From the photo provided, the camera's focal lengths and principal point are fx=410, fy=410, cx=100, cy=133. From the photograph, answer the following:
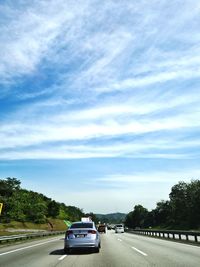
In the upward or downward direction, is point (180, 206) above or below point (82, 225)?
above

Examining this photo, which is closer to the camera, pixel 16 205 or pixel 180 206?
pixel 16 205

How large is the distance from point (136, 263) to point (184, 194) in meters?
132

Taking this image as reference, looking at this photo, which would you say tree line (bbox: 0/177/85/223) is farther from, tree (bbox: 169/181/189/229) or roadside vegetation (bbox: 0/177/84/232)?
tree (bbox: 169/181/189/229)

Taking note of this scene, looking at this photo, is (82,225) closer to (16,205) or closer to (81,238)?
(81,238)

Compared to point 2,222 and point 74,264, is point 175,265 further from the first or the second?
point 2,222

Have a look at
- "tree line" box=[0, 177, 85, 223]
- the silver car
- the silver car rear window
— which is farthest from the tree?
the silver car

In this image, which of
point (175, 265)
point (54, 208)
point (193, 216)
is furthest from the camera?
point (54, 208)

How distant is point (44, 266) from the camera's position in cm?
1373

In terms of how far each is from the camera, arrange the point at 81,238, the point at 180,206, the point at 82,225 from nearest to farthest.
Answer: the point at 81,238 < the point at 82,225 < the point at 180,206

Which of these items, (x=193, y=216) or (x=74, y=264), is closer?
(x=74, y=264)

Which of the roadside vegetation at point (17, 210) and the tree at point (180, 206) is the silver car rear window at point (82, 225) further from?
the tree at point (180, 206)

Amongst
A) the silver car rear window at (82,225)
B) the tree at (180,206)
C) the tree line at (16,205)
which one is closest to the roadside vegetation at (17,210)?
the tree line at (16,205)

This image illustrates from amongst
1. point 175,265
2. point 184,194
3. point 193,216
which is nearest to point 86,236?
point 175,265

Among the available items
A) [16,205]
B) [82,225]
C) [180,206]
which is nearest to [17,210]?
[16,205]
